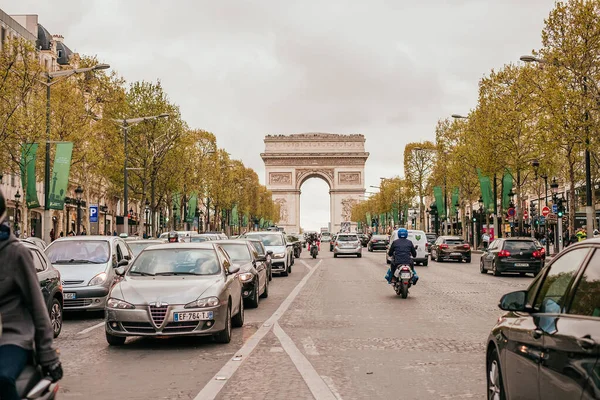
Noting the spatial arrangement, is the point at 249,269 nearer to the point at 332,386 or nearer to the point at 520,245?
the point at 332,386

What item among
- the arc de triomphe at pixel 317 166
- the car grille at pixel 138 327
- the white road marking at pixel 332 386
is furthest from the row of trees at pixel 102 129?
the arc de triomphe at pixel 317 166

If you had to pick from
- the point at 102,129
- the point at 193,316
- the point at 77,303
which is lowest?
the point at 77,303

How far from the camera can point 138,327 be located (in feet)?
36.1

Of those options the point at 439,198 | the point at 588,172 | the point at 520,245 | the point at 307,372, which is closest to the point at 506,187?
the point at 588,172

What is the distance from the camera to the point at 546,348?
4.65 m

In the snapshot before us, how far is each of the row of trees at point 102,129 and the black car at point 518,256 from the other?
18045 millimetres

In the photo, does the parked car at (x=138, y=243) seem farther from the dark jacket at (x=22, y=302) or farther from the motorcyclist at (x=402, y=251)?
the dark jacket at (x=22, y=302)

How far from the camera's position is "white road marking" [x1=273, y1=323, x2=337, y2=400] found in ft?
25.6

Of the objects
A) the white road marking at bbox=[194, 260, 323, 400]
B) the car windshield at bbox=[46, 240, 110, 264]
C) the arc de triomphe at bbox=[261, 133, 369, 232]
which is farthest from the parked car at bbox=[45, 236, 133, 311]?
the arc de triomphe at bbox=[261, 133, 369, 232]

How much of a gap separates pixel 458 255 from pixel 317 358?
3663 cm

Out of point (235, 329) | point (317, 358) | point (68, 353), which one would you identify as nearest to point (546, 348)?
point (317, 358)

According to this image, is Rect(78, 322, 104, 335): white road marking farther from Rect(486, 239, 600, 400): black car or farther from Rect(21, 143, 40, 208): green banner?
Rect(21, 143, 40, 208): green banner

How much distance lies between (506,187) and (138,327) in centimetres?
4119

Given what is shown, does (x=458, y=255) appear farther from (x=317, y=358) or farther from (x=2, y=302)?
(x=2, y=302)
